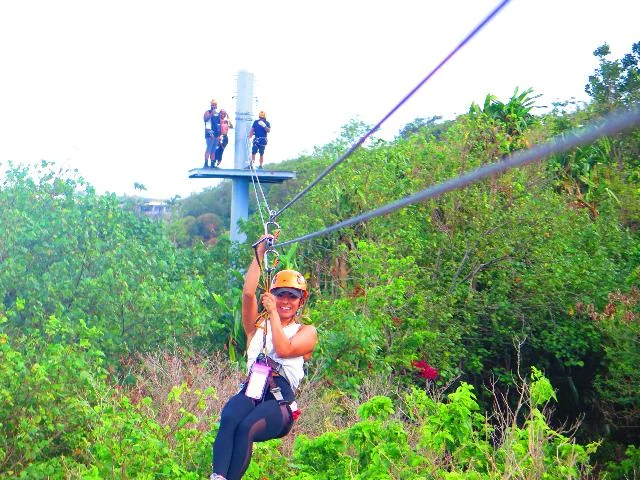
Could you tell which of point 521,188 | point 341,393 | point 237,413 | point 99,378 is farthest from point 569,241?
point 237,413

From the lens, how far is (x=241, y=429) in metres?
6.41

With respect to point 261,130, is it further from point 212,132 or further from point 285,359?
point 285,359

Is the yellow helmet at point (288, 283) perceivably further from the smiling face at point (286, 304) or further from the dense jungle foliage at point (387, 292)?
the dense jungle foliage at point (387, 292)

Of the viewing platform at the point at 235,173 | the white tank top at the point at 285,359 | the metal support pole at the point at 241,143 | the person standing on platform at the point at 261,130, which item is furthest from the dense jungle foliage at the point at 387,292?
the white tank top at the point at 285,359

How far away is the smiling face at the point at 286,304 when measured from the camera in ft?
21.5

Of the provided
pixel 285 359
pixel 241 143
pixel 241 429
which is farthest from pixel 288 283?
pixel 241 143

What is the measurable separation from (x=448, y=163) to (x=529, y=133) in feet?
6.94

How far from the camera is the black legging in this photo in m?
6.41

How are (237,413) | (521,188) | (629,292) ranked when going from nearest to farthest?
(237,413)
(629,292)
(521,188)

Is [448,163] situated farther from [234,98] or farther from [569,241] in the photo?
[234,98]

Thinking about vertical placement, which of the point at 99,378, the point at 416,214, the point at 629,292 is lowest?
the point at 99,378

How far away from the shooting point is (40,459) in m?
10.7

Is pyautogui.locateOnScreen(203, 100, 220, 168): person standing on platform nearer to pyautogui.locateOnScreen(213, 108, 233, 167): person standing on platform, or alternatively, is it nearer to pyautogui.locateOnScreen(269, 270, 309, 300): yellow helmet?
pyautogui.locateOnScreen(213, 108, 233, 167): person standing on platform

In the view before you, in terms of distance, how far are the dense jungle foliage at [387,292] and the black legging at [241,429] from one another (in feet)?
12.6
